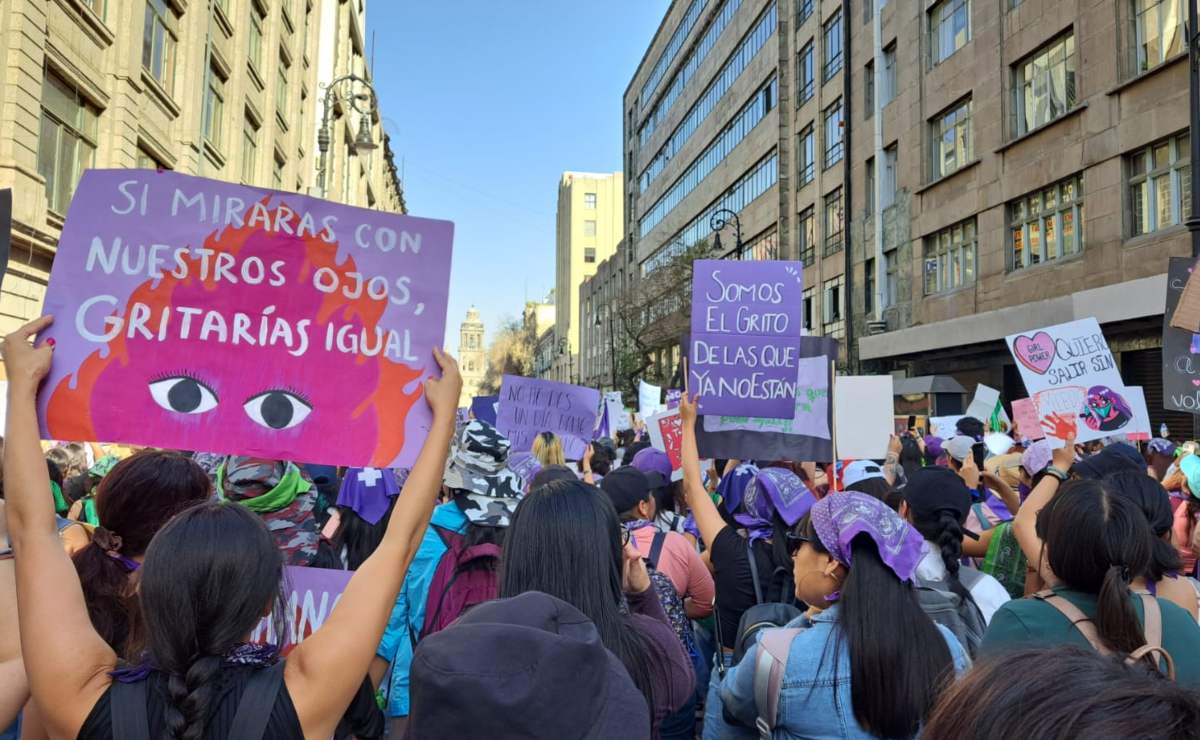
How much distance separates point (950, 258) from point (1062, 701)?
94.1ft

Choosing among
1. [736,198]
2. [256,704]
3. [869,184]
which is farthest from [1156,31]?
[736,198]

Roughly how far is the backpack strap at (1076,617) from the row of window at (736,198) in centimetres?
3803

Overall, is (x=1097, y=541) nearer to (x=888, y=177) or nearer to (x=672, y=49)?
(x=888, y=177)

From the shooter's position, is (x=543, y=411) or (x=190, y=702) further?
(x=543, y=411)

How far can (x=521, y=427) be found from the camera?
884cm

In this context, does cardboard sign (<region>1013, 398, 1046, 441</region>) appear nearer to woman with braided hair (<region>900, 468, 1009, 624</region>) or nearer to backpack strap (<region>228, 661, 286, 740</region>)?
woman with braided hair (<region>900, 468, 1009, 624</region>)

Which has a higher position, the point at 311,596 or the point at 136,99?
the point at 136,99

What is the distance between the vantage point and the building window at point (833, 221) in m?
34.6

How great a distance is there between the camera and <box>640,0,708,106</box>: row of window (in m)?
53.1

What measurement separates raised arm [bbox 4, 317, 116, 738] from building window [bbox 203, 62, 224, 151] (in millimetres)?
24285

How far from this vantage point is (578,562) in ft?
8.21

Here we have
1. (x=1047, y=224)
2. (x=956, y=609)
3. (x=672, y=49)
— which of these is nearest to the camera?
(x=956, y=609)

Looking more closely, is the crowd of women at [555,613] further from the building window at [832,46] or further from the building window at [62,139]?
the building window at [832,46]

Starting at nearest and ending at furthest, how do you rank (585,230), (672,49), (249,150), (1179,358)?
(1179,358)
(249,150)
(672,49)
(585,230)
